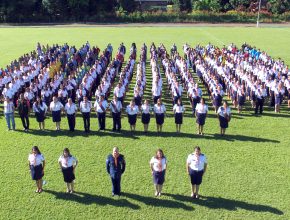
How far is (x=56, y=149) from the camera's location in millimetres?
10617

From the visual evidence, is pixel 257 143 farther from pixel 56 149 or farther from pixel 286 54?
pixel 286 54

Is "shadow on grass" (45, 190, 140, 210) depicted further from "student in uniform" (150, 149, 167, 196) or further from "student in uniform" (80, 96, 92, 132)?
"student in uniform" (80, 96, 92, 132)

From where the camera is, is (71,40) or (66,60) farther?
(71,40)

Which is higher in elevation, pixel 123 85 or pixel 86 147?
pixel 123 85

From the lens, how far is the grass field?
302 inches

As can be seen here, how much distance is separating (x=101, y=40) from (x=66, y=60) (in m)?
15.0

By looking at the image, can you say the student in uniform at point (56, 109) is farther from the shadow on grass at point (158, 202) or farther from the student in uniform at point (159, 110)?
the shadow on grass at point (158, 202)

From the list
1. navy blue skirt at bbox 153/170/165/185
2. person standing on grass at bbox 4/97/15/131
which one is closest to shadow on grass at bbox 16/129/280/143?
person standing on grass at bbox 4/97/15/131

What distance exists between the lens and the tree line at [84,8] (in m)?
54.3

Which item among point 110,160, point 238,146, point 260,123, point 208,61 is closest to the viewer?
point 110,160

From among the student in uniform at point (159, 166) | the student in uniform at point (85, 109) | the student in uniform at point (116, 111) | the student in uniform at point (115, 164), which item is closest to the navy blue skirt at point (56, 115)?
the student in uniform at point (85, 109)

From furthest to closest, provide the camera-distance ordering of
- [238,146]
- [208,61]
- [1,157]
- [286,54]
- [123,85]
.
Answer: [286,54] < [208,61] < [123,85] < [238,146] < [1,157]

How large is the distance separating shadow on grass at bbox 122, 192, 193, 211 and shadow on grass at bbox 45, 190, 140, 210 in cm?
23

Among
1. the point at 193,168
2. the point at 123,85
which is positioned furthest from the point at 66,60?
the point at 193,168
